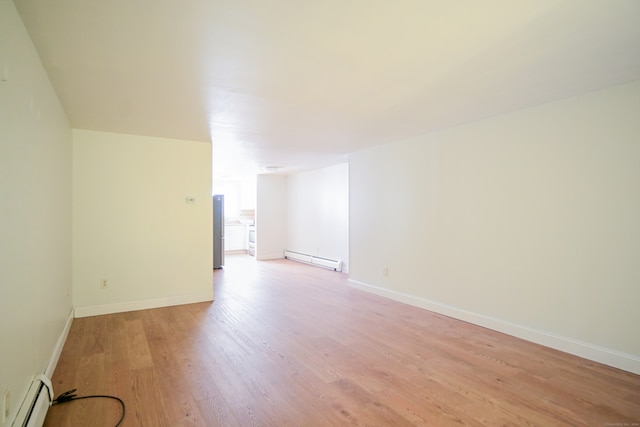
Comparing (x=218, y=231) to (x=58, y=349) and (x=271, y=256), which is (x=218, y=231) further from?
(x=58, y=349)

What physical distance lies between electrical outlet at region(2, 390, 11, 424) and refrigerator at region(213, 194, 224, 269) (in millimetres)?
5810

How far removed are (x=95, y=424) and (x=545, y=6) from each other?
3.40 meters

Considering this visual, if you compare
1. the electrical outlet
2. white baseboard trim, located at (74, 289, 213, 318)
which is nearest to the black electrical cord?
the electrical outlet

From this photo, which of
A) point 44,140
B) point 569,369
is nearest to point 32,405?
point 44,140

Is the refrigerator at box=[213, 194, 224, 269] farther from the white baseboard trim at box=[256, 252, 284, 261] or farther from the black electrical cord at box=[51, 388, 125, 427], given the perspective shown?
the black electrical cord at box=[51, 388, 125, 427]

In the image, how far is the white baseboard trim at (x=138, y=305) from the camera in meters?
3.95

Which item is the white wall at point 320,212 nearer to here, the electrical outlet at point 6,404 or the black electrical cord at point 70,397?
the black electrical cord at point 70,397

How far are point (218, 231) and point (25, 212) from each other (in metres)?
5.61

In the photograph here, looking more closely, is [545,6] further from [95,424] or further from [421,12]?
[95,424]

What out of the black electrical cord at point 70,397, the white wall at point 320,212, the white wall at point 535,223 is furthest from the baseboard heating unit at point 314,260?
the black electrical cord at point 70,397

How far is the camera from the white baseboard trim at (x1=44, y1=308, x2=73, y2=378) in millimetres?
2452

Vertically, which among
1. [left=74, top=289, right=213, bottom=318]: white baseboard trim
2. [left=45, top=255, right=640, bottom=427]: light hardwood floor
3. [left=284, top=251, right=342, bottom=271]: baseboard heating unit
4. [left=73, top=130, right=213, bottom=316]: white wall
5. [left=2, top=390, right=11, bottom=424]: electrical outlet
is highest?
[left=73, top=130, right=213, bottom=316]: white wall

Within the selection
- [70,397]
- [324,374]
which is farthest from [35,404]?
[324,374]

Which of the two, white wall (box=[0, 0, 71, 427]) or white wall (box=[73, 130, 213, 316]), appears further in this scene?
white wall (box=[73, 130, 213, 316])
